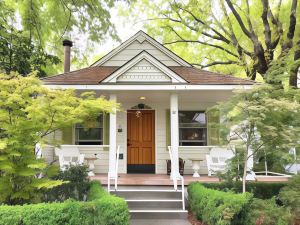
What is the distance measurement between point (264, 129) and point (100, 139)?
6297 mm

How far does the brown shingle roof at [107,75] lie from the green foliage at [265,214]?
4311mm

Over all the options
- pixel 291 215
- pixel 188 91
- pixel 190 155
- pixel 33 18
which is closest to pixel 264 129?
→ pixel 291 215

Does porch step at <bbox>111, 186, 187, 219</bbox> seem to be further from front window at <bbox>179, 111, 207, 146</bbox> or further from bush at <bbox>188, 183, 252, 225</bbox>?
front window at <bbox>179, 111, 207, 146</bbox>

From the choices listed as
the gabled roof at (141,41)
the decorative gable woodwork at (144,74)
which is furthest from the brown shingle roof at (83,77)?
the decorative gable woodwork at (144,74)

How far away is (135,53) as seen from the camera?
1106 centimetres

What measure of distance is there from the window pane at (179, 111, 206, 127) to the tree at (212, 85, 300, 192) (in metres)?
3.94

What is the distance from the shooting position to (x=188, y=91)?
941cm

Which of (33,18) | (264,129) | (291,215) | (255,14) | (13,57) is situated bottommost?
(291,215)

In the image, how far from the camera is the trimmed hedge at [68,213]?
4.74 m

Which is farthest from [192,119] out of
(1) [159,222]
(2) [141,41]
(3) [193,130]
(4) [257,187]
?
(1) [159,222]

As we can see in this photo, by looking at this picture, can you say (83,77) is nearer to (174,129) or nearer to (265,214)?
(174,129)

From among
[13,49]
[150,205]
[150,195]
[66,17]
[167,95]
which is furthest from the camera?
[167,95]

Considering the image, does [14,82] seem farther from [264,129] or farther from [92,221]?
[264,129]

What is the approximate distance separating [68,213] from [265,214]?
3.61m
